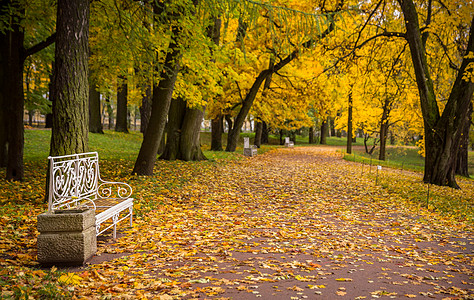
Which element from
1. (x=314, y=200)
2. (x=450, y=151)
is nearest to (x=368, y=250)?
(x=314, y=200)

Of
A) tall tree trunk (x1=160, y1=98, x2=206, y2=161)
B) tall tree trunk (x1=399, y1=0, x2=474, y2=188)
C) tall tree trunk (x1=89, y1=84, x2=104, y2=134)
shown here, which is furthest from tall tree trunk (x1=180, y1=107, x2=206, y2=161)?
tall tree trunk (x1=89, y1=84, x2=104, y2=134)

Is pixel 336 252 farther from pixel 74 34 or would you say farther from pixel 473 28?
pixel 473 28

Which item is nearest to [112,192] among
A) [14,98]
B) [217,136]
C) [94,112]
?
[14,98]

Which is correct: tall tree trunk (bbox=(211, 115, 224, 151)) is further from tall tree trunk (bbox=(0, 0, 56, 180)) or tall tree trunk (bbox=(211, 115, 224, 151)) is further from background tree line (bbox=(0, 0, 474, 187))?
tall tree trunk (bbox=(0, 0, 56, 180))

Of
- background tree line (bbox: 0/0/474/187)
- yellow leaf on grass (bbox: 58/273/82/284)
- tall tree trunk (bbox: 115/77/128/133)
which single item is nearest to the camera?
yellow leaf on grass (bbox: 58/273/82/284)

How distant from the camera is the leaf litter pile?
3723mm

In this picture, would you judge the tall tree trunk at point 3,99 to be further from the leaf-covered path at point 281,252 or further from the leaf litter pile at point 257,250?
the leaf-covered path at point 281,252

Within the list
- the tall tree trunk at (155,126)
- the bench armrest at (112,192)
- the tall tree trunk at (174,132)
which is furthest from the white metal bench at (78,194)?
the tall tree trunk at (174,132)

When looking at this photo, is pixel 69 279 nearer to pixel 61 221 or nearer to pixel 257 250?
pixel 61 221

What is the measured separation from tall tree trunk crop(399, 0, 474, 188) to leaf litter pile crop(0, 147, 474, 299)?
113 inches

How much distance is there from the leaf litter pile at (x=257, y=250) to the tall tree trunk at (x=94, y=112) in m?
14.6

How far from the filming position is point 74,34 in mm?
6340

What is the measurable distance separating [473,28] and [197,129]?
35.5ft

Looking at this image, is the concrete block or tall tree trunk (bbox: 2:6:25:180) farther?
tall tree trunk (bbox: 2:6:25:180)
